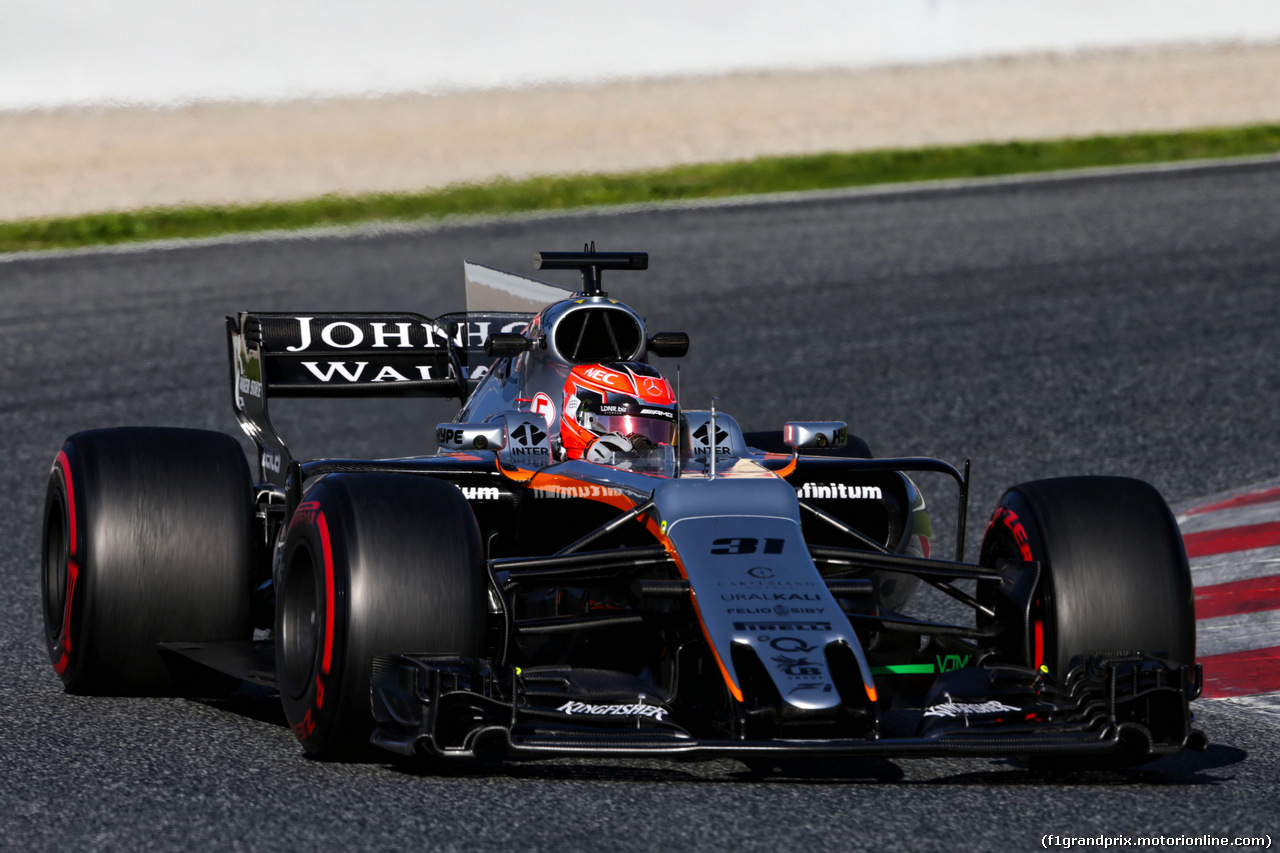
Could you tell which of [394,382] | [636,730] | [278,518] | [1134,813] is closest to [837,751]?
[636,730]

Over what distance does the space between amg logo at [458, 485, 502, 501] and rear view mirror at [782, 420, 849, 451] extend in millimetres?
1083

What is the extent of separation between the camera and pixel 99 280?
16469 millimetres

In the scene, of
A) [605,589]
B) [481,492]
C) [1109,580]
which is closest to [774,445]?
[481,492]

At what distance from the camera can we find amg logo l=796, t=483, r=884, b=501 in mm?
6367

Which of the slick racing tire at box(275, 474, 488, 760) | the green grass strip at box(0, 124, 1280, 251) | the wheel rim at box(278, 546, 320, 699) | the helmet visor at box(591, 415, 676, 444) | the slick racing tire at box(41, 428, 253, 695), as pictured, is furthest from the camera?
the green grass strip at box(0, 124, 1280, 251)

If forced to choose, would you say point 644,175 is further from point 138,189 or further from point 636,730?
point 636,730

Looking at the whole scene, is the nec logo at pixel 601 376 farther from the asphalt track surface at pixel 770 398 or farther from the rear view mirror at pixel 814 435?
the asphalt track surface at pixel 770 398

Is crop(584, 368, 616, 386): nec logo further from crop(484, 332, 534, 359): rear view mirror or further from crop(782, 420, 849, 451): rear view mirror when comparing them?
crop(782, 420, 849, 451): rear view mirror

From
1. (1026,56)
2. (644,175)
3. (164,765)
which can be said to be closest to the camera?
(164,765)

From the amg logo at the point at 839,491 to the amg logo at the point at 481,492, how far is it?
1032 millimetres

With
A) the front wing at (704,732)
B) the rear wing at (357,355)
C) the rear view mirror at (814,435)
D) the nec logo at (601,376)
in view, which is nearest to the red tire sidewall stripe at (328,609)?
the front wing at (704,732)

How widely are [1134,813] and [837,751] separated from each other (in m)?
0.84

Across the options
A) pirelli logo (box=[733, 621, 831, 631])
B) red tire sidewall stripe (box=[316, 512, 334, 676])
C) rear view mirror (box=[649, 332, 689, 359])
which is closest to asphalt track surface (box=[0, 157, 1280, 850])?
red tire sidewall stripe (box=[316, 512, 334, 676])

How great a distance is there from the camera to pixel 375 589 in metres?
4.91
